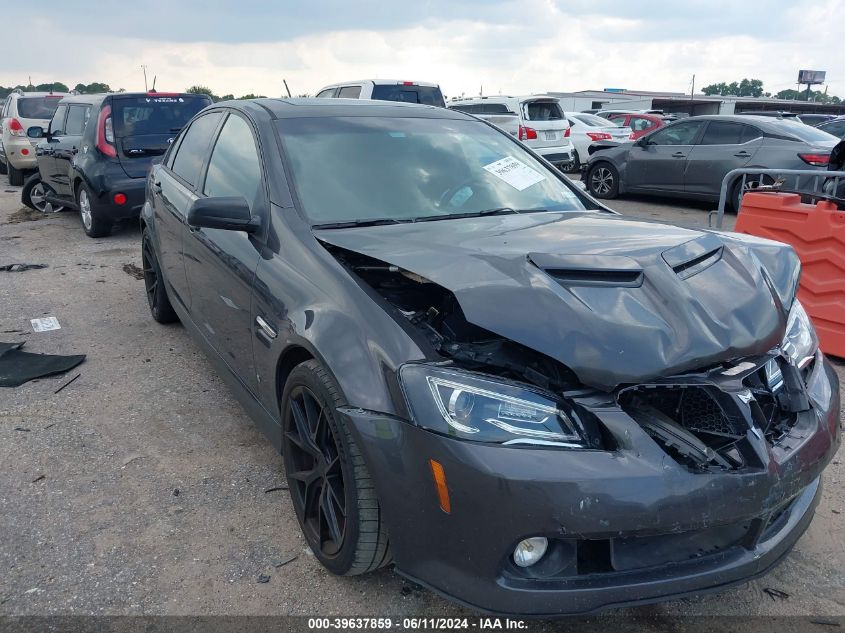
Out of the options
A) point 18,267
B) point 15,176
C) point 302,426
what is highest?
point 302,426

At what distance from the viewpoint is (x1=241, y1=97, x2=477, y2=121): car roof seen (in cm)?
354

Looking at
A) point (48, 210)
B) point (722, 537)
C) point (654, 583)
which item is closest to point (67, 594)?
point (654, 583)

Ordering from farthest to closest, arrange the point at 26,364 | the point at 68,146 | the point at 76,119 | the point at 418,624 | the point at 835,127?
the point at 835,127 → the point at 76,119 → the point at 68,146 → the point at 26,364 → the point at 418,624

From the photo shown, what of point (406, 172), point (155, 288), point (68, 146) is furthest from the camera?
point (68, 146)

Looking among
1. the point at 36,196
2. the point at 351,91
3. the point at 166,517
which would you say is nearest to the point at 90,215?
the point at 36,196

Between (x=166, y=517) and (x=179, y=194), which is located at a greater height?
(x=179, y=194)

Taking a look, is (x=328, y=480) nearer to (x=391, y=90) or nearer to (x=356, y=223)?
(x=356, y=223)

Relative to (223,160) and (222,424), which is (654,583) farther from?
(223,160)

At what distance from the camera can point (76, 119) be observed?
9.66m

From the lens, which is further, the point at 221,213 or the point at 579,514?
the point at 221,213

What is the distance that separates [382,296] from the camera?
248 centimetres

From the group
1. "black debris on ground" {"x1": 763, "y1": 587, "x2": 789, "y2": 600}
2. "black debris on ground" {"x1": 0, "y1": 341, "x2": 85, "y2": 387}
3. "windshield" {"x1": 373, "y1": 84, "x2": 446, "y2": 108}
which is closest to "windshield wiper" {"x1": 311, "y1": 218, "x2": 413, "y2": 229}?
"black debris on ground" {"x1": 763, "y1": 587, "x2": 789, "y2": 600}

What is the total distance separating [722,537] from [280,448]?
5.52 feet

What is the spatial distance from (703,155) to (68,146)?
30.7 feet
